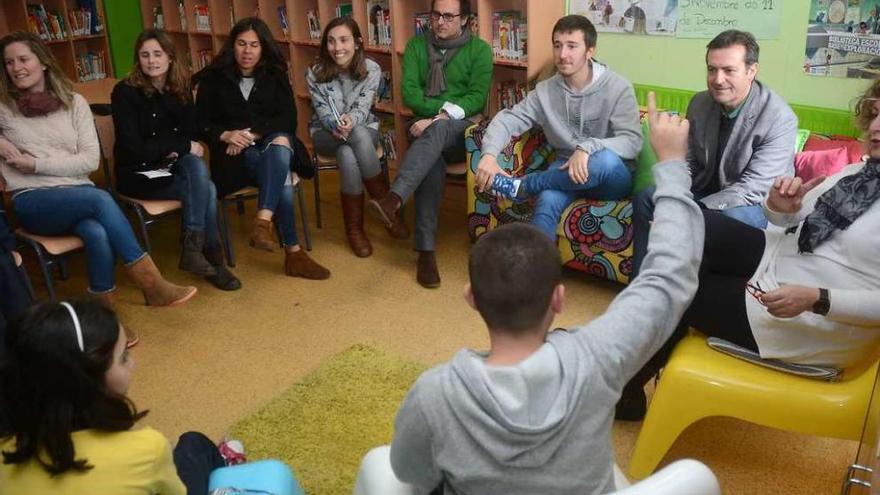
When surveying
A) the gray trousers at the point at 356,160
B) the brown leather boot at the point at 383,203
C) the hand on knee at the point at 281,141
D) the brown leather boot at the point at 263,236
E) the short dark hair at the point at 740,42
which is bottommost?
the brown leather boot at the point at 263,236

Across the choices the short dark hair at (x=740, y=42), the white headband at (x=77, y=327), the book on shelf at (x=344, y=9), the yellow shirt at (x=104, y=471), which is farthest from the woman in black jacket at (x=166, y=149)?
the short dark hair at (x=740, y=42)

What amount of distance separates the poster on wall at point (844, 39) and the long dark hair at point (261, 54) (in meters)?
2.48

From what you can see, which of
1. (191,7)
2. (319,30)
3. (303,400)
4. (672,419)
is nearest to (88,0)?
(191,7)

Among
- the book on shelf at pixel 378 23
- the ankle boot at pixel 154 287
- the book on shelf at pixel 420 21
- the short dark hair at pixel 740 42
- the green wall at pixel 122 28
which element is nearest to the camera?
the short dark hair at pixel 740 42

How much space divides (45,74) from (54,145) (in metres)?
Result: 0.31

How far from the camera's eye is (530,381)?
1.14m

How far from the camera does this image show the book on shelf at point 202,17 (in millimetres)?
6008

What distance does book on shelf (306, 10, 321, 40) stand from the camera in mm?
5270

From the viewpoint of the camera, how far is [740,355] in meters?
2.07

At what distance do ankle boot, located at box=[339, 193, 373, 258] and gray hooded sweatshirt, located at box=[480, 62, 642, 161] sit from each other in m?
0.80

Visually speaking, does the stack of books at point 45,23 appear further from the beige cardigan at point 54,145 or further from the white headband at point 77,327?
the white headband at point 77,327

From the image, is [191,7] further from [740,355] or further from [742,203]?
[740,355]

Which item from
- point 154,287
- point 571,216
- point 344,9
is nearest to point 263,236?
point 154,287

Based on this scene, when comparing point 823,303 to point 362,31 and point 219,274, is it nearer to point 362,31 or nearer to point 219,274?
point 219,274
